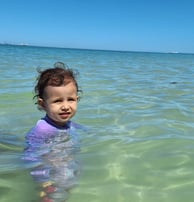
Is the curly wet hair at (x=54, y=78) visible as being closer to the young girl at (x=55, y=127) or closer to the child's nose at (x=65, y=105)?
the young girl at (x=55, y=127)

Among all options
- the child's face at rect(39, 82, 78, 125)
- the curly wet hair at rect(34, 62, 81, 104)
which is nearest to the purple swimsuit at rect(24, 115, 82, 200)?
the child's face at rect(39, 82, 78, 125)

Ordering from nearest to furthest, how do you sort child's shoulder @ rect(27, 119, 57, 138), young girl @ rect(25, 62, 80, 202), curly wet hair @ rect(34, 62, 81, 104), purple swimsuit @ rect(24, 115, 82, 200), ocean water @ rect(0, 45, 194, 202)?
1. ocean water @ rect(0, 45, 194, 202)
2. purple swimsuit @ rect(24, 115, 82, 200)
3. young girl @ rect(25, 62, 80, 202)
4. curly wet hair @ rect(34, 62, 81, 104)
5. child's shoulder @ rect(27, 119, 57, 138)

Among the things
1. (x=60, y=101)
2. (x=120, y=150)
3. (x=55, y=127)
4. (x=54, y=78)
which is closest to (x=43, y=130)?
(x=55, y=127)

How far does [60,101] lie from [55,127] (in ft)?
0.97

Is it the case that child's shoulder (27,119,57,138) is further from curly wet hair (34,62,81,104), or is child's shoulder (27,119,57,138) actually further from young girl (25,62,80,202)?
curly wet hair (34,62,81,104)

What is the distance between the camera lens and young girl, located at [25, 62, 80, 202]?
2.86 m

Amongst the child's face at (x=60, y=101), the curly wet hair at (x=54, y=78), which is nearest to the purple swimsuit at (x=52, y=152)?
the child's face at (x=60, y=101)

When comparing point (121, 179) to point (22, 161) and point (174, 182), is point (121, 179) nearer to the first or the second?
point (174, 182)

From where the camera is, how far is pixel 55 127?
3.21m

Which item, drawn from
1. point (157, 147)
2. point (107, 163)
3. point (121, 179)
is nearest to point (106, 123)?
point (157, 147)

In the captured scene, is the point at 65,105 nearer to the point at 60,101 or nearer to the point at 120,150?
the point at 60,101

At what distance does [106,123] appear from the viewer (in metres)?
4.47

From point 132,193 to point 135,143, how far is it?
3.88 ft

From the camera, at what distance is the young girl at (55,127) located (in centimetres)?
286
